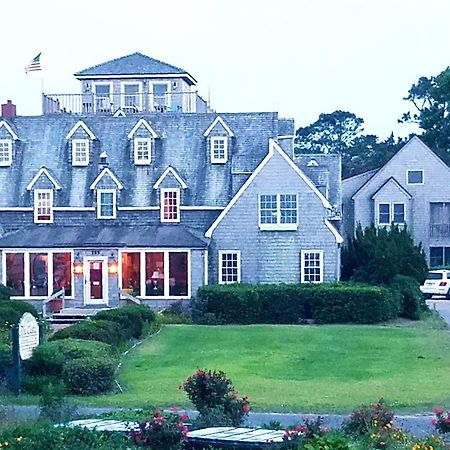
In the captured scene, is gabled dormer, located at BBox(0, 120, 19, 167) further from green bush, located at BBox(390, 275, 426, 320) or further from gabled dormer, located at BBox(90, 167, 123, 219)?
green bush, located at BBox(390, 275, 426, 320)

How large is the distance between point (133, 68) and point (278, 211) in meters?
18.5

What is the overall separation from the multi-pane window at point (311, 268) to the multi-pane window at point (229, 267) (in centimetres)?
286

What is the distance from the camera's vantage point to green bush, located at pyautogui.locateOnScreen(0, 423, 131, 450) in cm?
1304

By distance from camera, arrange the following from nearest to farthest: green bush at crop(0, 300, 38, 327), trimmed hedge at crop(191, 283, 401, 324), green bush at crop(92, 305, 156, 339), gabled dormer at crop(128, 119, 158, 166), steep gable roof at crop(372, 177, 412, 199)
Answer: green bush at crop(0, 300, 38, 327) < green bush at crop(92, 305, 156, 339) < trimmed hedge at crop(191, 283, 401, 324) < gabled dormer at crop(128, 119, 158, 166) < steep gable roof at crop(372, 177, 412, 199)

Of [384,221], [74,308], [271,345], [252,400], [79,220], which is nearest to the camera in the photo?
[252,400]

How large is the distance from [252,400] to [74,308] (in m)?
24.1

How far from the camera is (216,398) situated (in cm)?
1700

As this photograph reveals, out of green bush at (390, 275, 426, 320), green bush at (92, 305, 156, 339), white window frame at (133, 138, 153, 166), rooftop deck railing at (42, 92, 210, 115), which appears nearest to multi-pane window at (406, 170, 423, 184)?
rooftop deck railing at (42, 92, 210, 115)

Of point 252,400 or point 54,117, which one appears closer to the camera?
point 252,400

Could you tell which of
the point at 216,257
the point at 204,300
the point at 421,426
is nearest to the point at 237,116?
the point at 216,257

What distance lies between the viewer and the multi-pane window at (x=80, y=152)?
49.3 meters

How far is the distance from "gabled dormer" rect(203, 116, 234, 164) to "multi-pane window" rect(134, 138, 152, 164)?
2.90m

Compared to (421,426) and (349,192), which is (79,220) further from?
(421,426)

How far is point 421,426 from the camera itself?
18.6 meters
